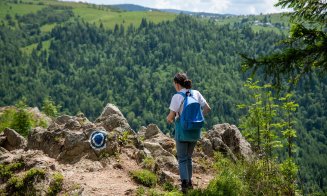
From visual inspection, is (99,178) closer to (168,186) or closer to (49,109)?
(168,186)

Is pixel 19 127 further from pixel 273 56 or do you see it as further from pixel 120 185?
pixel 273 56

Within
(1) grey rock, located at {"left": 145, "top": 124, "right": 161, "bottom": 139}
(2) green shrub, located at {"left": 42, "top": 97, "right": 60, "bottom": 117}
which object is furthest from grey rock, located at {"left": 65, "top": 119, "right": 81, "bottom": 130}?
(2) green shrub, located at {"left": 42, "top": 97, "right": 60, "bottom": 117}

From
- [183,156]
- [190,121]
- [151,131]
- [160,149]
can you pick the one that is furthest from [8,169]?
[151,131]

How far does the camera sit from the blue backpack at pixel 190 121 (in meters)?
9.71

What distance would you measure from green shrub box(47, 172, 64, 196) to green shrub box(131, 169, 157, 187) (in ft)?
6.70

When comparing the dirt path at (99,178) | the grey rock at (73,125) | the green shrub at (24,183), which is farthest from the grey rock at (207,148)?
the green shrub at (24,183)

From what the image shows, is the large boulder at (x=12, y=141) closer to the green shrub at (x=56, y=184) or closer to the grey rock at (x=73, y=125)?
the grey rock at (x=73, y=125)

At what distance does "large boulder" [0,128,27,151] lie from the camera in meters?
14.2

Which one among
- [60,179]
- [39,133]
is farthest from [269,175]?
[39,133]

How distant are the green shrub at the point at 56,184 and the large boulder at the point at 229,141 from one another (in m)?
6.47

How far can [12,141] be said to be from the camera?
14.3 m

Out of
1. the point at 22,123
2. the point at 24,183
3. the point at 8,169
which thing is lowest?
the point at 22,123

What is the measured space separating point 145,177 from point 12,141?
585 centimetres

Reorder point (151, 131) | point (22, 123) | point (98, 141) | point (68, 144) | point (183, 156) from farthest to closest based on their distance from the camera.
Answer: point (22, 123), point (151, 131), point (68, 144), point (98, 141), point (183, 156)
